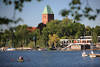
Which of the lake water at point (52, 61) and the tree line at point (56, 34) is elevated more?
the tree line at point (56, 34)

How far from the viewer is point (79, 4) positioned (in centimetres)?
416

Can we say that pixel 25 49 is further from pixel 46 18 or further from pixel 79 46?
pixel 46 18

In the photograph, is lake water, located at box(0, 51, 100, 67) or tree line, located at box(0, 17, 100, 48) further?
tree line, located at box(0, 17, 100, 48)

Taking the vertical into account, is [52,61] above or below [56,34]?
below

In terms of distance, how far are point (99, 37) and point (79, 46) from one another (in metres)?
8.52

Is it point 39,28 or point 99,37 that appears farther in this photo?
point 39,28

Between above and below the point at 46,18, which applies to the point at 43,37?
below

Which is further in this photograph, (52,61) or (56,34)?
(56,34)

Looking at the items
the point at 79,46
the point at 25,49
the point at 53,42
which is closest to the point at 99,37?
the point at 79,46

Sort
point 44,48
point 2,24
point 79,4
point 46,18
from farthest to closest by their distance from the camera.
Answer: point 46,18
point 44,48
point 79,4
point 2,24

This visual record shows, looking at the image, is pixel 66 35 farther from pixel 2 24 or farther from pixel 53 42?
pixel 2 24

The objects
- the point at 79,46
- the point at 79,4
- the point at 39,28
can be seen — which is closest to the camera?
the point at 79,4

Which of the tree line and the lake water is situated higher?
the tree line

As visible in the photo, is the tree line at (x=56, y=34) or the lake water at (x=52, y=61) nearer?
the lake water at (x=52, y=61)
